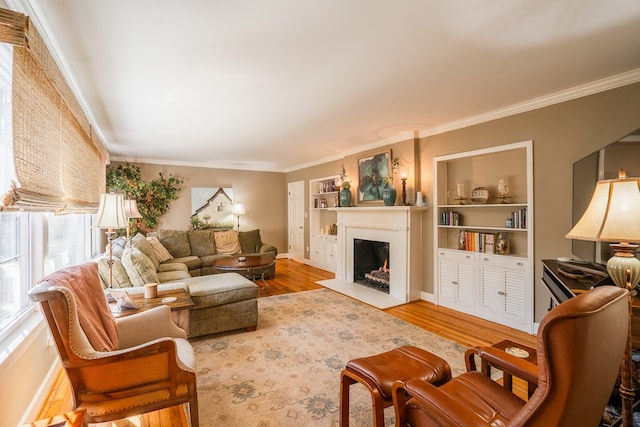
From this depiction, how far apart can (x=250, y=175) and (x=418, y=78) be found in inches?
220

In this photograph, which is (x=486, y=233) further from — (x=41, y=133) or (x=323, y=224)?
(x=41, y=133)

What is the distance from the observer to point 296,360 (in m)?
2.51

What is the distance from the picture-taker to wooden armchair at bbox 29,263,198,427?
1.29 metres

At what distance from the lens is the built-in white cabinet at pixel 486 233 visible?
317 centimetres

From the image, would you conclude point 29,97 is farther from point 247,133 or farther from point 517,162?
point 517,162

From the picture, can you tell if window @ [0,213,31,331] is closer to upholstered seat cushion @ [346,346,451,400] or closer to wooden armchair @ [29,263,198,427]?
wooden armchair @ [29,263,198,427]

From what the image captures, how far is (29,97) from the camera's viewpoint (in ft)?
5.14

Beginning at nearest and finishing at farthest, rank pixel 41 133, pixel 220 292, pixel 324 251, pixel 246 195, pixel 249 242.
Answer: pixel 41 133 < pixel 220 292 < pixel 249 242 < pixel 324 251 < pixel 246 195

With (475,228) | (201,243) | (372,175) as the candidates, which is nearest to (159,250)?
(201,243)

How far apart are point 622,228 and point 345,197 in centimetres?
404

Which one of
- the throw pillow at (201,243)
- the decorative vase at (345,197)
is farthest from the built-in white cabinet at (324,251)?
the throw pillow at (201,243)

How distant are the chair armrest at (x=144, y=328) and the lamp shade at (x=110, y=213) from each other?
2.87ft

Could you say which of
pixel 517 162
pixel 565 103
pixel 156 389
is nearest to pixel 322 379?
pixel 156 389

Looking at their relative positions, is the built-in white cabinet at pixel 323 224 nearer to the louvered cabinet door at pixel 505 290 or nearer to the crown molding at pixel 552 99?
the crown molding at pixel 552 99
